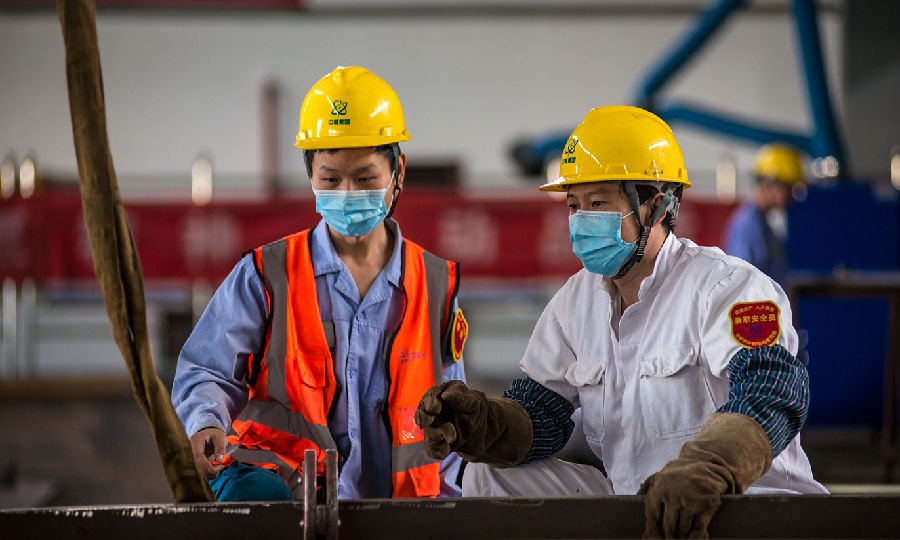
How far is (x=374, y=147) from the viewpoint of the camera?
2.87 m

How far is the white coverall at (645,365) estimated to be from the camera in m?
2.35

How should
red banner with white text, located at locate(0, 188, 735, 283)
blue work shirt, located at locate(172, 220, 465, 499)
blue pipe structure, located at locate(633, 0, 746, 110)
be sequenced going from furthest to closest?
blue pipe structure, located at locate(633, 0, 746, 110) < red banner with white text, located at locate(0, 188, 735, 283) < blue work shirt, located at locate(172, 220, 465, 499)

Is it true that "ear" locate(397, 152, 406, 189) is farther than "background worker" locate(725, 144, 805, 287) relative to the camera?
No

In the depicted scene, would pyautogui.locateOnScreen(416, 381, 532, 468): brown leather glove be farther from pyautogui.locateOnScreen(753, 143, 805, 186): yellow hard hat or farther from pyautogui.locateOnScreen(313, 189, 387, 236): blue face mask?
pyautogui.locateOnScreen(753, 143, 805, 186): yellow hard hat

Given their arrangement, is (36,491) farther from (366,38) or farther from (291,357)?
(366,38)

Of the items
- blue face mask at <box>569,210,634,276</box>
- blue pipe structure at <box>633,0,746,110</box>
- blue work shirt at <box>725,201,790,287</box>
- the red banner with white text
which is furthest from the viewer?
blue pipe structure at <box>633,0,746,110</box>

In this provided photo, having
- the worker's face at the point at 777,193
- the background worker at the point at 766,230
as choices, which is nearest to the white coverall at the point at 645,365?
the background worker at the point at 766,230

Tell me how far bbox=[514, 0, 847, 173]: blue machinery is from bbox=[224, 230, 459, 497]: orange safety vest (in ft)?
20.4

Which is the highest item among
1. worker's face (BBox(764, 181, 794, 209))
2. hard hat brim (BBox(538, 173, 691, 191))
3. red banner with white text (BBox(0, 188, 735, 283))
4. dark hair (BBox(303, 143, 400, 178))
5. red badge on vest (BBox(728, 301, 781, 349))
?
dark hair (BBox(303, 143, 400, 178))

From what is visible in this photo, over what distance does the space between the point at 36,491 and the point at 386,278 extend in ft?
12.5

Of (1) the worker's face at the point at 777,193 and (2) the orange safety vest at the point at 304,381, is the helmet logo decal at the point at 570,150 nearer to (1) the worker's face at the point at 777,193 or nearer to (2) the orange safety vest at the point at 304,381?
(2) the orange safety vest at the point at 304,381

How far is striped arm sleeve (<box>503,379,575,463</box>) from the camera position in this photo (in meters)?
2.63

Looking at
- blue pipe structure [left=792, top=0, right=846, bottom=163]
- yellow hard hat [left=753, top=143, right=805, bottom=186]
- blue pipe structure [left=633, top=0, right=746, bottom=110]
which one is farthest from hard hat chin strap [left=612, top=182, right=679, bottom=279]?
blue pipe structure [left=633, top=0, right=746, bottom=110]

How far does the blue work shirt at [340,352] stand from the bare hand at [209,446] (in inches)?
6.9
